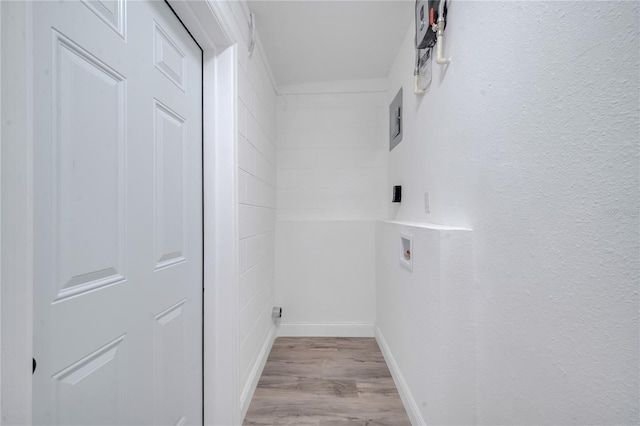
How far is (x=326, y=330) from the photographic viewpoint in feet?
8.75

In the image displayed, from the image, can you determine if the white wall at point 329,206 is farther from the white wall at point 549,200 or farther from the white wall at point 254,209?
the white wall at point 549,200

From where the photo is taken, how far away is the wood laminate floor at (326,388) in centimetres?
160

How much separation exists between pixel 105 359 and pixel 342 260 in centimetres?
210

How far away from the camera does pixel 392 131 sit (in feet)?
8.05

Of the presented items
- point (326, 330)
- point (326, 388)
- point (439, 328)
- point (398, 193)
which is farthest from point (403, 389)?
point (398, 193)

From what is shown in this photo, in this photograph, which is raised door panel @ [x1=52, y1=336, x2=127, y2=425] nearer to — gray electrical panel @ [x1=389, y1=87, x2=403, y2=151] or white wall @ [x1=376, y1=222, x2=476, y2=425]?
white wall @ [x1=376, y1=222, x2=476, y2=425]

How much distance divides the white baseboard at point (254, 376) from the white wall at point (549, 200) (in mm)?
1025

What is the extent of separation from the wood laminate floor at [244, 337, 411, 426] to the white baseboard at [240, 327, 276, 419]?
4cm

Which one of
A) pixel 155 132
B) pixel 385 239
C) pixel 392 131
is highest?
pixel 392 131

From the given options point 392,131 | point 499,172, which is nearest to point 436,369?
point 499,172

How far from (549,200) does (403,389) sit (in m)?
1.48

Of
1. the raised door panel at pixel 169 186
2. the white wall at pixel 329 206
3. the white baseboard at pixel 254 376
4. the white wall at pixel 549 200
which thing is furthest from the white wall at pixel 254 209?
the white wall at pixel 549 200

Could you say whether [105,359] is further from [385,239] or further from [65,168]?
[385,239]

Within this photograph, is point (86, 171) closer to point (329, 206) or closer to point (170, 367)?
point (170, 367)
